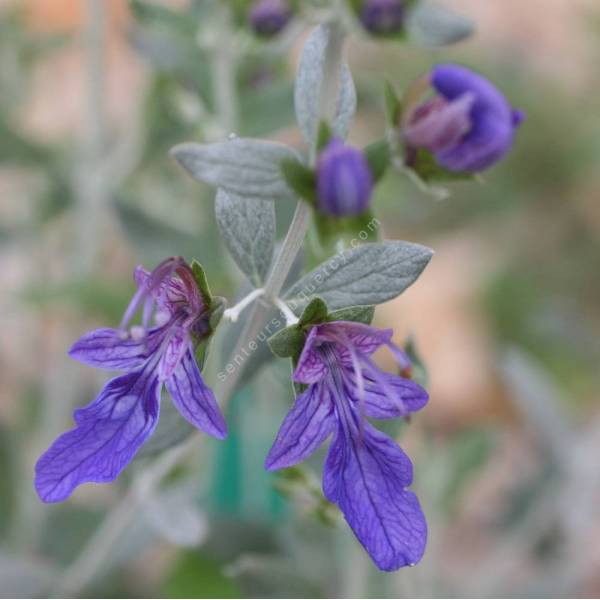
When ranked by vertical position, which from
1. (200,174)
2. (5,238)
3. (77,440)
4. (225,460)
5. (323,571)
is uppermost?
(200,174)

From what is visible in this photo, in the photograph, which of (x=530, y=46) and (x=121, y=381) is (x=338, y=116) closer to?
(x=121, y=381)

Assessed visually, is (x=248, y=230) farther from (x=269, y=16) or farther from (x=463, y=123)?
(x=269, y=16)

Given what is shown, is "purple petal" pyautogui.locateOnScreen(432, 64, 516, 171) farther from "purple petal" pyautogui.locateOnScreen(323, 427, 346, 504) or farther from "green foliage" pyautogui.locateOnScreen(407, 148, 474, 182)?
"purple petal" pyautogui.locateOnScreen(323, 427, 346, 504)

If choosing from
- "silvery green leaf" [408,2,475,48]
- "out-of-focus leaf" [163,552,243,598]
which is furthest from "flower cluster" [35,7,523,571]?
"out-of-focus leaf" [163,552,243,598]

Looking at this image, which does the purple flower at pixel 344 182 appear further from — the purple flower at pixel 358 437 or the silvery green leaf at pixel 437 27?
the silvery green leaf at pixel 437 27

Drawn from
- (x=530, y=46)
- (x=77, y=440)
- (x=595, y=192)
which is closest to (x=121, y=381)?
(x=77, y=440)

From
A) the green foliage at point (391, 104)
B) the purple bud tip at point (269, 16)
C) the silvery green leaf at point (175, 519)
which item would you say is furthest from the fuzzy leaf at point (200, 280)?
the purple bud tip at point (269, 16)
